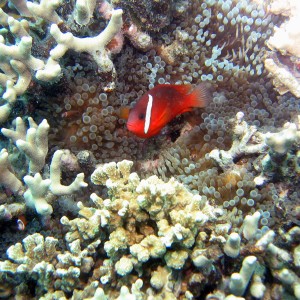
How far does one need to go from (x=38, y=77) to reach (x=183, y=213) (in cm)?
155

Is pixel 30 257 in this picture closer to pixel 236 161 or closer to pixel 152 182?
pixel 152 182

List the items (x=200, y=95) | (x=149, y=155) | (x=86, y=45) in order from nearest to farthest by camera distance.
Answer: (x=86, y=45)
(x=200, y=95)
(x=149, y=155)

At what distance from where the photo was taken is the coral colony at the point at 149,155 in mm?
1904

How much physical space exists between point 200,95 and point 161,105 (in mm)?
395

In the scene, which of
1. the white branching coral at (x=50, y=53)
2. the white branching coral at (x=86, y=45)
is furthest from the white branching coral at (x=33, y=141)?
the white branching coral at (x=86, y=45)


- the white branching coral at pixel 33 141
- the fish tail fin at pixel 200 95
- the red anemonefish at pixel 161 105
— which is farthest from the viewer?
the fish tail fin at pixel 200 95

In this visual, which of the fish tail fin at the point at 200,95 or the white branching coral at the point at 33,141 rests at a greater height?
the fish tail fin at the point at 200,95

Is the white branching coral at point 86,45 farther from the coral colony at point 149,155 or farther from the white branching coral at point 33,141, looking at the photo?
the white branching coral at point 33,141

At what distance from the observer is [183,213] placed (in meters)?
1.90

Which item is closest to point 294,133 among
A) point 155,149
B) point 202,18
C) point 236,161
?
point 236,161

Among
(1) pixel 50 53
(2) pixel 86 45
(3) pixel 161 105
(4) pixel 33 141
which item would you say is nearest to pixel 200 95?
(3) pixel 161 105

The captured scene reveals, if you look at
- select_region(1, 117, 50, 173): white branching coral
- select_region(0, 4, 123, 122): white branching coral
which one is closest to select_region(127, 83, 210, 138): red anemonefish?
select_region(0, 4, 123, 122): white branching coral

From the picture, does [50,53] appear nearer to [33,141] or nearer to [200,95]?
[33,141]

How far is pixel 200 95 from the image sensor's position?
2.72 m
